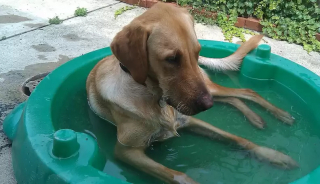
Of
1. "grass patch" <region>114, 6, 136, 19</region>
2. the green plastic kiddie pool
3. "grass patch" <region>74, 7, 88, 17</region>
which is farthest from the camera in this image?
"grass patch" <region>114, 6, 136, 19</region>

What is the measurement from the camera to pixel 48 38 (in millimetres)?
5555

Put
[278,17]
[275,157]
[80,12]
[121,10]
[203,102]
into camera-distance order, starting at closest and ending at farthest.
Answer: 1. [203,102]
2. [275,157]
3. [278,17]
4. [80,12]
5. [121,10]

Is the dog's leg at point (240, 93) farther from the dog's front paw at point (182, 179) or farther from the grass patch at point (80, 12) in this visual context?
the grass patch at point (80, 12)

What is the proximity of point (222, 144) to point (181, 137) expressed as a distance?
382mm

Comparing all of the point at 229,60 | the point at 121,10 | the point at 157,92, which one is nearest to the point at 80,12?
the point at 121,10

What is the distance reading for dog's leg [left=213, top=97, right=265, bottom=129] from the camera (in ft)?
11.8

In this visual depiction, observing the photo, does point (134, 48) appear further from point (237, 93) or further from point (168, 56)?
point (237, 93)

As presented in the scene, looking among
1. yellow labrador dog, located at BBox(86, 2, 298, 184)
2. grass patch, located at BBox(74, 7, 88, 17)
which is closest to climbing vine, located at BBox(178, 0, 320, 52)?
grass patch, located at BBox(74, 7, 88, 17)

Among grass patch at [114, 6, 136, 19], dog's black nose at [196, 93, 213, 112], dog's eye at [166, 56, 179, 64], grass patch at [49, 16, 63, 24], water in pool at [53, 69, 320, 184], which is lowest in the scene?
water in pool at [53, 69, 320, 184]

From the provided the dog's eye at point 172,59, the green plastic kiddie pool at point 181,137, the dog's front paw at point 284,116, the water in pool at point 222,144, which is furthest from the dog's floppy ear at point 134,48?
the dog's front paw at point 284,116

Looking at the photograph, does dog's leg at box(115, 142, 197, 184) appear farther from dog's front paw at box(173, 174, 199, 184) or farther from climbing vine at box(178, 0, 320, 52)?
climbing vine at box(178, 0, 320, 52)

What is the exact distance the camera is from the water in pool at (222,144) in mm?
2939

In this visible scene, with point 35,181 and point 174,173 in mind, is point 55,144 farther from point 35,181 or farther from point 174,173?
point 174,173

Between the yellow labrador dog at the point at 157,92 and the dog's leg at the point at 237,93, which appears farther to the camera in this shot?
the dog's leg at the point at 237,93
